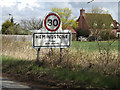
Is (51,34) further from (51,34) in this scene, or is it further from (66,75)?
(66,75)

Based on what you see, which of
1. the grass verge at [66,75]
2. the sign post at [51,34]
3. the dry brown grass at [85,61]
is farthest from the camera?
the sign post at [51,34]

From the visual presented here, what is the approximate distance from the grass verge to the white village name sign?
1.20 m

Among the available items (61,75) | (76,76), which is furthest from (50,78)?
(76,76)

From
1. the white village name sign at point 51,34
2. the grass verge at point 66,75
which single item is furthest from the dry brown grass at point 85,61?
the white village name sign at point 51,34

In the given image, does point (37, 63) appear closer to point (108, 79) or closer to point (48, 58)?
point (48, 58)

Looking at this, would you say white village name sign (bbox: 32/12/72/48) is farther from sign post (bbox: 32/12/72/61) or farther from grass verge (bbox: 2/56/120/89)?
grass verge (bbox: 2/56/120/89)

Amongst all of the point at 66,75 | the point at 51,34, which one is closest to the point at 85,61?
the point at 66,75

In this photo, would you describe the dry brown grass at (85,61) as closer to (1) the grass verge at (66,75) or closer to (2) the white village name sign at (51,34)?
(1) the grass verge at (66,75)

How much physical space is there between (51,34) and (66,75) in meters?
2.46

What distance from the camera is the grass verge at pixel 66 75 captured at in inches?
264

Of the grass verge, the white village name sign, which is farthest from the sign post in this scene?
the grass verge

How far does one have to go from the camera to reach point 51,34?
31.3 feet

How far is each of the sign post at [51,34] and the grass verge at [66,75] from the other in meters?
1.21

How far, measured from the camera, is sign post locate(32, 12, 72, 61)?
9.52 metres
